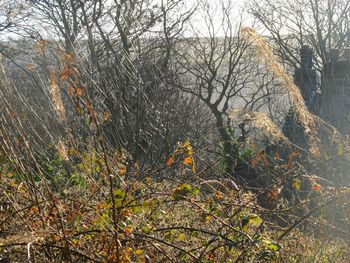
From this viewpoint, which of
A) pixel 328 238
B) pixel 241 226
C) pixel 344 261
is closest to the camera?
pixel 241 226

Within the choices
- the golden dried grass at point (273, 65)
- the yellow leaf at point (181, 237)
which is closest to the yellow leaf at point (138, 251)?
the yellow leaf at point (181, 237)

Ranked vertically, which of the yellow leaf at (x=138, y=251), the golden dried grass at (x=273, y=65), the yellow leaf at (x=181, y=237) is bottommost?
the yellow leaf at (x=181, y=237)

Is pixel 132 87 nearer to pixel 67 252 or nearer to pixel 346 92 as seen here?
pixel 67 252

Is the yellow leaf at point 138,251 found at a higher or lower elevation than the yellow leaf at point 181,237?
higher

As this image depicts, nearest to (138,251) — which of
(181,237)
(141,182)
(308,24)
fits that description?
(181,237)

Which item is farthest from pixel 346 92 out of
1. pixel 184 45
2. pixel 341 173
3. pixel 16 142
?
pixel 16 142

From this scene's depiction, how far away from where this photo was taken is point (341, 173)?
17.6 ft

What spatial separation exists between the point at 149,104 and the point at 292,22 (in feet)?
67.9

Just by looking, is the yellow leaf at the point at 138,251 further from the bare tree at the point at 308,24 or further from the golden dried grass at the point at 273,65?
the bare tree at the point at 308,24

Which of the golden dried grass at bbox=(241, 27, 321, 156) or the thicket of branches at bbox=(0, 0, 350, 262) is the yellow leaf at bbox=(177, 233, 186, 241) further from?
the golden dried grass at bbox=(241, 27, 321, 156)

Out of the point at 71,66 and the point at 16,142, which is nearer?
the point at 71,66

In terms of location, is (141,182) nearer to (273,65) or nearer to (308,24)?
(273,65)

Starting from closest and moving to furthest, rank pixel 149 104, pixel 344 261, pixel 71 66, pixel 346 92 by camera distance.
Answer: pixel 71 66
pixel 344 261
pixel 149 104
pixel 346 92

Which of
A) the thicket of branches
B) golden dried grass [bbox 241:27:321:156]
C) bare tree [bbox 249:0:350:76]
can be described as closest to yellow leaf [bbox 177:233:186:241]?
the thicket of branches
